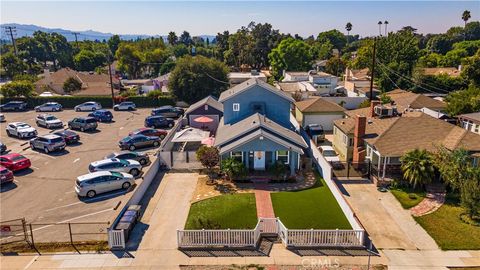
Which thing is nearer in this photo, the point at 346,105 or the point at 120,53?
the point at 346,105

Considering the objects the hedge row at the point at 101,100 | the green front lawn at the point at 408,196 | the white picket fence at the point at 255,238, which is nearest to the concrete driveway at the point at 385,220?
the green front lawn at the point at 408,196

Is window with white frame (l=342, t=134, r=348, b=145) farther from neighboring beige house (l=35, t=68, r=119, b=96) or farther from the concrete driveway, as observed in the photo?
neighboring beige house (l=35, t=68, r=119, b=96)

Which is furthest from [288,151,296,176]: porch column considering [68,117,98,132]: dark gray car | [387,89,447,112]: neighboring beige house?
[68,117,98,132]: dark gray car

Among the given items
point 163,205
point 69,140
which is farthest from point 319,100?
point 69,140

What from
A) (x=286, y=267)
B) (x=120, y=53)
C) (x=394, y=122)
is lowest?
(x=286, y=267)

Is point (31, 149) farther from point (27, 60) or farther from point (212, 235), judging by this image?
point (27, 60)

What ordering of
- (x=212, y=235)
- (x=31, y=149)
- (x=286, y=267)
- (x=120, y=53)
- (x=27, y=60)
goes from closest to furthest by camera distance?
(x=286, y=267), (x=212, y=235), (x=31, y=149), (x=120, y=53), (x=27, y=60)

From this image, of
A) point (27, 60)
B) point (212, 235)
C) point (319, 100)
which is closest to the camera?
point (212, 235)

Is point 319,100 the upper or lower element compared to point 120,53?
lower
